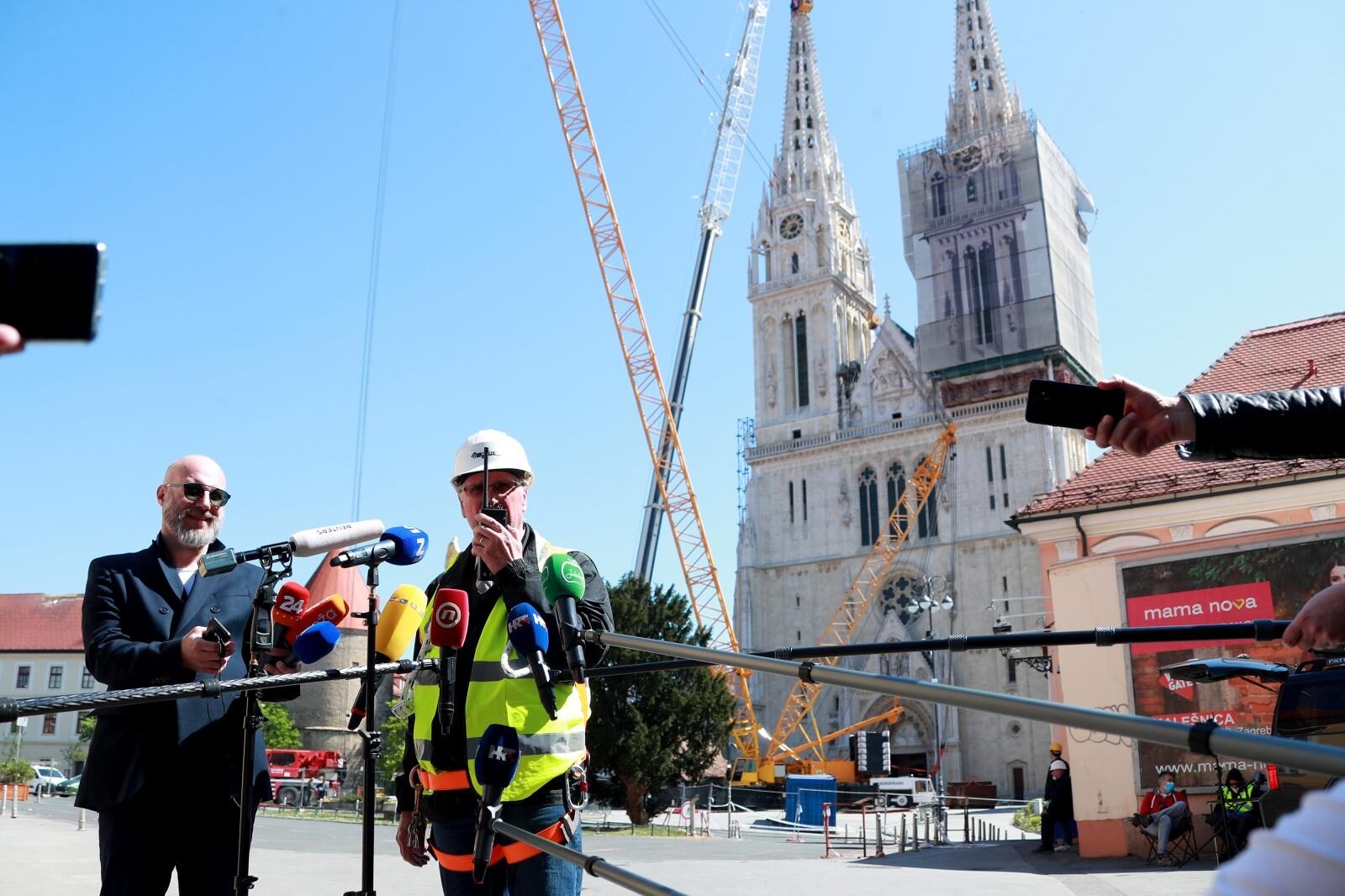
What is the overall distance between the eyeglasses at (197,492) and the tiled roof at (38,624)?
72.7 metres

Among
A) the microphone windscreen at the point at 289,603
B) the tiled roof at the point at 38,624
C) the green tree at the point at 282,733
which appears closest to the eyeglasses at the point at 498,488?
the microphone windscreen at the point at 289,603

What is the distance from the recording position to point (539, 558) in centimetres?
349

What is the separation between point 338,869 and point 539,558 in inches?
316

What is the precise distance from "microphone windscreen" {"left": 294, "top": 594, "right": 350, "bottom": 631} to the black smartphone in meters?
2.19

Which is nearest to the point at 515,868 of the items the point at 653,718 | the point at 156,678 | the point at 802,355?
the point at 156,678

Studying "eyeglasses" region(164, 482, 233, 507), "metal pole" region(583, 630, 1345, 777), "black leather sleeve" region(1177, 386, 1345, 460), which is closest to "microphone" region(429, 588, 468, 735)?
"metal pole" region(583, 630, 1345, 777)

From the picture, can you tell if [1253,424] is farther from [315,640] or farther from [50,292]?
[315,640]

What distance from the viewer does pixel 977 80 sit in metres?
67.7

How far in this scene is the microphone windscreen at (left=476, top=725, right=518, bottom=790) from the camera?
2.88m

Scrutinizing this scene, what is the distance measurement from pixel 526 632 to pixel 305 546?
881mm

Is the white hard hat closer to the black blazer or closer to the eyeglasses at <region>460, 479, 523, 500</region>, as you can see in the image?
the eyeglasses at <region>460, 479, 523, 500</region>

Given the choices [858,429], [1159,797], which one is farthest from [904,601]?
[1159,797]

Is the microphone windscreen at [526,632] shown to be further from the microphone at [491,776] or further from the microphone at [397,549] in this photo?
the microphone at [397,549]

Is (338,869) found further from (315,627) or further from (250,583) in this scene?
(315,627)
